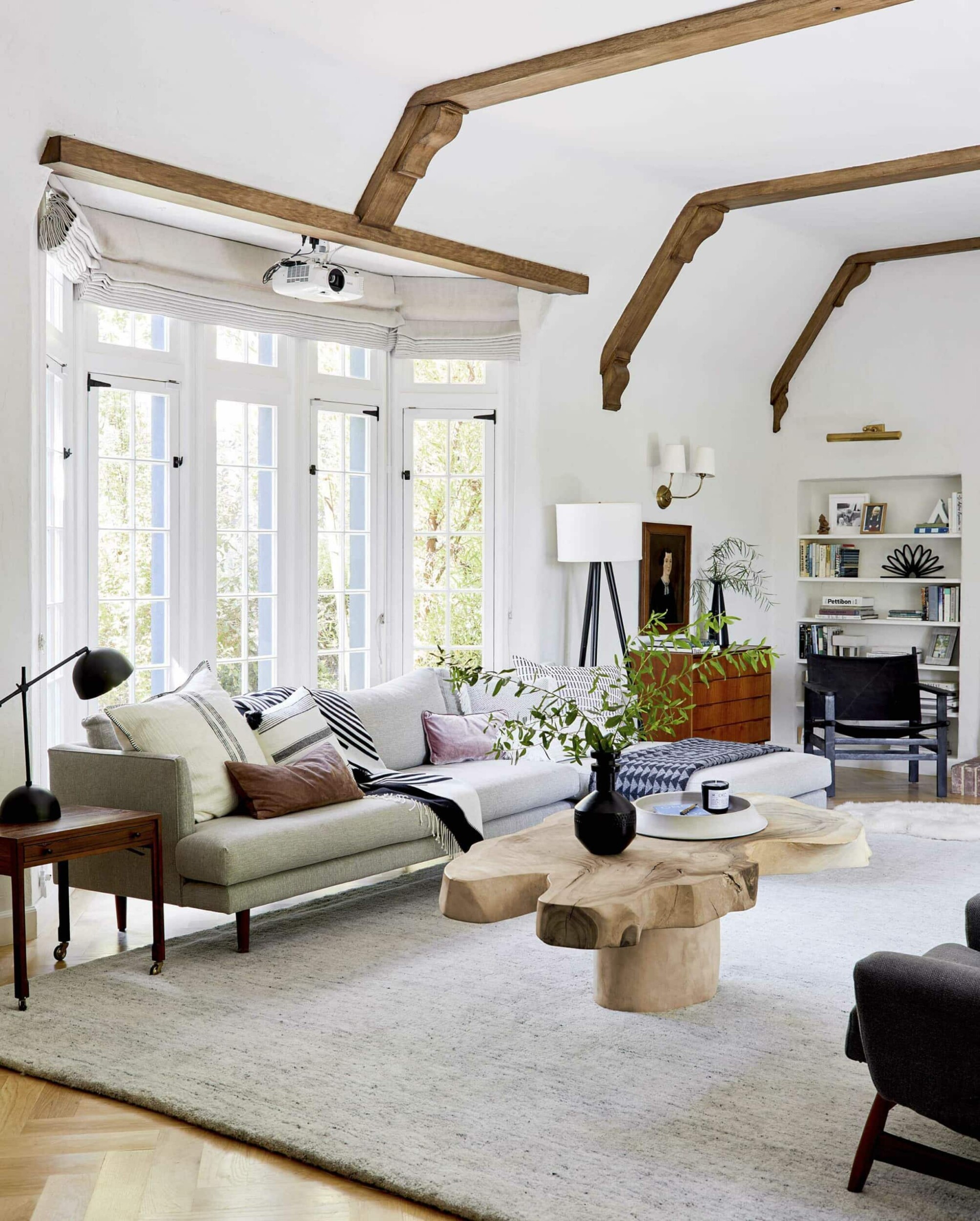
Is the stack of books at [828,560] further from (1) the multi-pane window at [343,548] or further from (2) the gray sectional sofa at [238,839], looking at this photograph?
(2) the gray sectional sofa at [238,839]

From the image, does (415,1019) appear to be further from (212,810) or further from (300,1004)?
(212,810)

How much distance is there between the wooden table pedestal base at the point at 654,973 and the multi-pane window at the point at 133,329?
3552mm

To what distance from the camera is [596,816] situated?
3.51 m

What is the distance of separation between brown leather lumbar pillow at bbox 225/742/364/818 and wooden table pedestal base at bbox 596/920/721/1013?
4.30 feet

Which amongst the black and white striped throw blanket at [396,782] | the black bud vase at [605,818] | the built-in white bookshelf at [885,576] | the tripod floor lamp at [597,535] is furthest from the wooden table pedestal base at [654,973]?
the built-in white bookshelf at [885,576]

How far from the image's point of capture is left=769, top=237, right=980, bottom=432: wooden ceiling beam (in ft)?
25.9

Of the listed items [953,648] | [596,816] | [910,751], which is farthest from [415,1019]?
[953,648]

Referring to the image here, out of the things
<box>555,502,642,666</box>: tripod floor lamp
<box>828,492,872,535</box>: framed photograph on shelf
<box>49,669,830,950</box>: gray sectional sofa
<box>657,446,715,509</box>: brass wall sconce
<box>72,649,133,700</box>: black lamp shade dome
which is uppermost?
<box>657,446,715,509</box>: brass wall sconce

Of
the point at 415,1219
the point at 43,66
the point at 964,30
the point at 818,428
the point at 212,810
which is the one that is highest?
the point at 964,30

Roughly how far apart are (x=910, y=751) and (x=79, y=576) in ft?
15.3

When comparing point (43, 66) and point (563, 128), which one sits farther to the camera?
point (563, 128)

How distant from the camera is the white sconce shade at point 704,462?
7695 millimetres

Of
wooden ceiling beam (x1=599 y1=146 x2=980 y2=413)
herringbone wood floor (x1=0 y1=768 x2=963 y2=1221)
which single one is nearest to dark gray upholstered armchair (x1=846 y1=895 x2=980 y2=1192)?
herringbone wood floor (x1=0 y1=768 x2=963 y2=1221)

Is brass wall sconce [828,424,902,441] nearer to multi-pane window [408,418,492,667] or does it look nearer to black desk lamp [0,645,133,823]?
multi-pane window [408,418,492,667]
